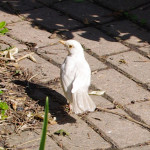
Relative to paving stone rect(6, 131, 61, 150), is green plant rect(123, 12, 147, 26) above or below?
above

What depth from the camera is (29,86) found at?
4.84 meters

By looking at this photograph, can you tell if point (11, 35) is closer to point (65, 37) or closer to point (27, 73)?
point (65, 37)

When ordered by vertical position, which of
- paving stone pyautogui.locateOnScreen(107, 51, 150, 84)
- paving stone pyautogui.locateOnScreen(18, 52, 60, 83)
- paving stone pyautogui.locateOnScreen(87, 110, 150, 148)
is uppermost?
paving stone pyautogui.locateOnScreen(107, 51, 150, 84)

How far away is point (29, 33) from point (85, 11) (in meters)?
1.13

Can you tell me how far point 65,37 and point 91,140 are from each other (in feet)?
7.43

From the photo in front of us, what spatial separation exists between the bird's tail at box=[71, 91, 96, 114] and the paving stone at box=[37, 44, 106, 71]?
116 cm

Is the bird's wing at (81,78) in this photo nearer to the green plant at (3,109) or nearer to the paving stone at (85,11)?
the green plant at (3,109)

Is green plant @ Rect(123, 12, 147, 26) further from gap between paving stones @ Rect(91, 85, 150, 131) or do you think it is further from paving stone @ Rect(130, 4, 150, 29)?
gap between paving stones @ Rect(91, 85, 150, 131)

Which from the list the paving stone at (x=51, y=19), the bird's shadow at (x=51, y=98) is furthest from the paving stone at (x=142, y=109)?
the paving stone at (x=51, y=19)

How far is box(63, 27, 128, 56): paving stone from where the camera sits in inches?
226

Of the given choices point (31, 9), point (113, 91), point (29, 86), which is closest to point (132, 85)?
point (113, 91)

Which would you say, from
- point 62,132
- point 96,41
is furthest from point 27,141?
point 96,41

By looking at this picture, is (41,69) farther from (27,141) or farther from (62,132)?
(27,141)

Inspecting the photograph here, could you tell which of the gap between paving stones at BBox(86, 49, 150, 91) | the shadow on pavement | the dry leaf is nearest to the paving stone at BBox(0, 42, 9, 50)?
the dry leaf
